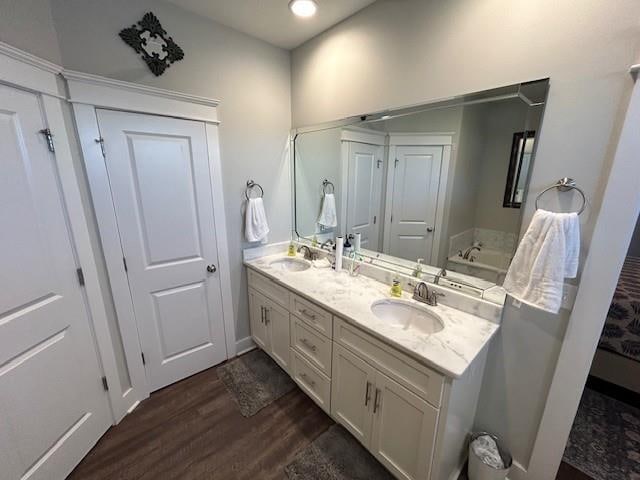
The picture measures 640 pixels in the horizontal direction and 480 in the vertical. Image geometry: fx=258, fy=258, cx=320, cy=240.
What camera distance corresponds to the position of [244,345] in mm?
2465

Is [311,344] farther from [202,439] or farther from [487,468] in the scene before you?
[487,468]

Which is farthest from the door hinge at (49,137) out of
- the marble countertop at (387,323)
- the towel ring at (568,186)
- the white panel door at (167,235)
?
the towel ring at (568,186)

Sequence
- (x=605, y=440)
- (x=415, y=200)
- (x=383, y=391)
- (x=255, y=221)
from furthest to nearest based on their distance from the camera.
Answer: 1. (x=255, y=221)
2. (x=415, y=200)
3. (x=605, y=440)
4. (x=383, y=391)

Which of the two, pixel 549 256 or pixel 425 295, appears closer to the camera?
pixel 549 256

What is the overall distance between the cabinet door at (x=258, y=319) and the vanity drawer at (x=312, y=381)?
44cm

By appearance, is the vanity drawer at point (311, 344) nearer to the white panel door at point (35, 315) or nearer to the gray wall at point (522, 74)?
the gray wall at point (522, 74)

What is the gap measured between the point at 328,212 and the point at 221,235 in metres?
0.93

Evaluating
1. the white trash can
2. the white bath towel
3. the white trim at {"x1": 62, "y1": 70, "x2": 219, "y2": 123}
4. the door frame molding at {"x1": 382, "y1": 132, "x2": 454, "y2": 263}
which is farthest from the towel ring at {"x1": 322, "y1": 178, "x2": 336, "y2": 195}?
the white trash can

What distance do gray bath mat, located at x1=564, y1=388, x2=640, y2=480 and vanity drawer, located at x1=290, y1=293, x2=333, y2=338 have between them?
1600 mm

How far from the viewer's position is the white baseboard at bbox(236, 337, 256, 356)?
2428 mm

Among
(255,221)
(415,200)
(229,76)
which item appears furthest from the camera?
(255,221)

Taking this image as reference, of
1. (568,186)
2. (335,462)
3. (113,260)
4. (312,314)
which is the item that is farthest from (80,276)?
(568,186)

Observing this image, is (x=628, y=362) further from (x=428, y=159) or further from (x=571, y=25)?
(x=571, y=25)

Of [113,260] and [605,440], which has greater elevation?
[113,260]
